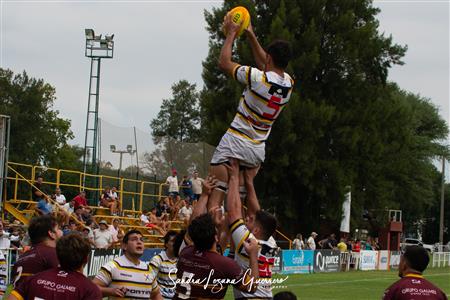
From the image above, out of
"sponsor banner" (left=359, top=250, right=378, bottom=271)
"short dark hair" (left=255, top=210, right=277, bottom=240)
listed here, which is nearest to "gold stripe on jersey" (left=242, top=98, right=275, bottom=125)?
"short dark hair" (left=255, top=210, right=277, bottom=240)

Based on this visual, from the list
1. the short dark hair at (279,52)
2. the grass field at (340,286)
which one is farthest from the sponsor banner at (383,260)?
the short dark hair at (279,52)

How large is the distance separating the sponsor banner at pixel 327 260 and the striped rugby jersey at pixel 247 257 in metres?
29.9

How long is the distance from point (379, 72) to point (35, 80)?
38.7 m

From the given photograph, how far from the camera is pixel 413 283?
27.6 ft

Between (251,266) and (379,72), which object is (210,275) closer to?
(251,266)

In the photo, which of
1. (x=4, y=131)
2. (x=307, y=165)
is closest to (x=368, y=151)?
(x=307, y=165)

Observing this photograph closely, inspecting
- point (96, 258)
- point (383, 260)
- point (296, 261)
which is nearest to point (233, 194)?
point (96, 258)

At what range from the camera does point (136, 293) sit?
920 cm

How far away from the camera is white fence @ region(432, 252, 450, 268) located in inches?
2026

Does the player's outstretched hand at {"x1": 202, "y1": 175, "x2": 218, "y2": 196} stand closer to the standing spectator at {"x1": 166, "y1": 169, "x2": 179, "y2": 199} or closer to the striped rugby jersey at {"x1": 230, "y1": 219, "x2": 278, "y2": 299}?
the striped rugby jersey at {"x1": 230, "y1": 219, "x2": 278, "y2": 299}

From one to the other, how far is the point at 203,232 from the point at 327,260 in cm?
3243

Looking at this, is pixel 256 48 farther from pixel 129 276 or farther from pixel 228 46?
pixel 129 276

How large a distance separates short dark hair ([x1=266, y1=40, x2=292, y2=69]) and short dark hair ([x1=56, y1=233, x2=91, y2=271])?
289 centimetres

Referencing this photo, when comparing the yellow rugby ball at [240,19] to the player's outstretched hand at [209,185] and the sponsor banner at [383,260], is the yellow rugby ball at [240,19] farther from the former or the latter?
the sponsor banner at [383,260]
